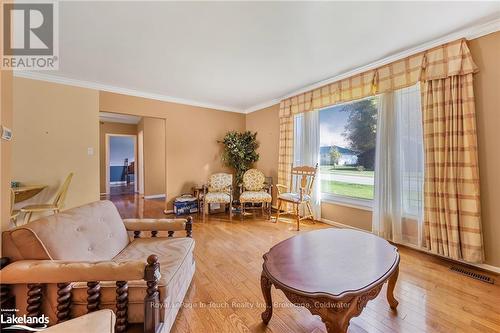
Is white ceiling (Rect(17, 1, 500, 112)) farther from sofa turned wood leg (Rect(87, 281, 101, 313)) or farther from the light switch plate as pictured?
sofa turned wood leg (Rect(87, 281, 101, 313))

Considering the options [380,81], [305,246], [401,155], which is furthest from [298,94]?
[305,246]

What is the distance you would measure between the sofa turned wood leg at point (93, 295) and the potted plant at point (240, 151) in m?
3.87

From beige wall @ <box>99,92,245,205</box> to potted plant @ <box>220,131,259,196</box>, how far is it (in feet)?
0.69

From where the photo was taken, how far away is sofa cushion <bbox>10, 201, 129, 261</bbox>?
108 cm

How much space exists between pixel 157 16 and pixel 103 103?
2.50 m

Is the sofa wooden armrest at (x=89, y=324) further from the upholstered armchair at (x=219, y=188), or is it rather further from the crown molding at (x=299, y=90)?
the crown molding at (x=299, y=90)

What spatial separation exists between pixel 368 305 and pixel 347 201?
1.98 metres

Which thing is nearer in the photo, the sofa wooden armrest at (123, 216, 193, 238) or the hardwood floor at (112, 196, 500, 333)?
the hardwood floor at (112, 196, 500, 333)

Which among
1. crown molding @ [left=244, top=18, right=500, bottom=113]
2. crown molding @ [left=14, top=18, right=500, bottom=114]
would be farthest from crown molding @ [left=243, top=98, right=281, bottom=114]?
crown molding @ [left=244, top=18, right=500, bottom=113]

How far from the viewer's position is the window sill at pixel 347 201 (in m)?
3.12

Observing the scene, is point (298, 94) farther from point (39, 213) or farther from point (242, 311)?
point (39, 213)

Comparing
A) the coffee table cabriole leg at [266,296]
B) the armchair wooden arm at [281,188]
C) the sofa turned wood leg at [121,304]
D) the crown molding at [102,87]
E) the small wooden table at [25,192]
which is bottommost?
the coffee table cabriole leg at [266,296]


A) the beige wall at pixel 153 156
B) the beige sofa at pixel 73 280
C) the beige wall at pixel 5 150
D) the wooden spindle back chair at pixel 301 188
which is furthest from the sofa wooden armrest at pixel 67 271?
the beige wall at pixel 153 156

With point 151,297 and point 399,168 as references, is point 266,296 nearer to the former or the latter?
point 151,297
